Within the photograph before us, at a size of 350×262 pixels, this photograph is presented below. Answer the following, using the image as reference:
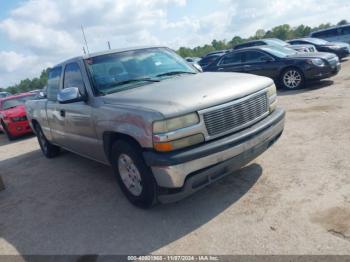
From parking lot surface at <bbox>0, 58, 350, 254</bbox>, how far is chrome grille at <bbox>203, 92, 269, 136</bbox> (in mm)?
876

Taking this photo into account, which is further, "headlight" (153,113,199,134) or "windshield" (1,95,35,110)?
"windshield" (1,95,35,110)

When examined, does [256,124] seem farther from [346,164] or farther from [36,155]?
[36,155]

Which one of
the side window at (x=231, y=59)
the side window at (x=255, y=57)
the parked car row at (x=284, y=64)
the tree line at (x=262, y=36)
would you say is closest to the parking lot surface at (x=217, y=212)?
the parked car row at (x=284, y=64)

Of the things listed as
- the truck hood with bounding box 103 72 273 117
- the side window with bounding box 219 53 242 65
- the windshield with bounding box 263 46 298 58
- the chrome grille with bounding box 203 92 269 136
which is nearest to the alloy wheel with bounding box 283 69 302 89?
the windshield with bounding box 263 46 298 58

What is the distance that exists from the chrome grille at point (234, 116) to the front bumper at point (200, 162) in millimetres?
98

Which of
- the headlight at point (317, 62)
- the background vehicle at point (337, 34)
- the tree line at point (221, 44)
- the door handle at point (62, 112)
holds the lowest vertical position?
the tree line at point (221, 44)

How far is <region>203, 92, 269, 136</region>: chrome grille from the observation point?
3359 millimetres

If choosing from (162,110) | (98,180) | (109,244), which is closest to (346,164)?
(162,110)

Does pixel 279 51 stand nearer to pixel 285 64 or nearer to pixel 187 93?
pixel 285 64

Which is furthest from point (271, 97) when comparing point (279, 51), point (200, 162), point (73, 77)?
point (279, 51)

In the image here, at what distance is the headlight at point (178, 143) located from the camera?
3211 millimetres

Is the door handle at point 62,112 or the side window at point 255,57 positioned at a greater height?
the door handle at point 62,112

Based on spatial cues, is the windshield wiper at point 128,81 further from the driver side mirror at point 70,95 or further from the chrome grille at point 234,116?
the chrome grille at point 234,116

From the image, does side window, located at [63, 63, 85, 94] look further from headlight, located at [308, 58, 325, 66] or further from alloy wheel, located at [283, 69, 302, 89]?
headlight, located at [308, 58, 325, 66]
